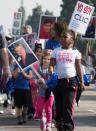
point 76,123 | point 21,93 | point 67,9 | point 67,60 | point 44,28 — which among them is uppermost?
point 67,60

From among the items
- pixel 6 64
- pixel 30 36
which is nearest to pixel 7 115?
pixel 30 36

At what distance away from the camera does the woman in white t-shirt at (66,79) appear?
35.0ft

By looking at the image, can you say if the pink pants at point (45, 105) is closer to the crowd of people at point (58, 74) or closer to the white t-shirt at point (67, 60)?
the crowd of people at point (58, 74)

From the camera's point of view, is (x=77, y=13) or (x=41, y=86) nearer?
(x=41, y=86)

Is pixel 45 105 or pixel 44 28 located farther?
pixel 44 28

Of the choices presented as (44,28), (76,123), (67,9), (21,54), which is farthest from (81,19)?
(67,9)

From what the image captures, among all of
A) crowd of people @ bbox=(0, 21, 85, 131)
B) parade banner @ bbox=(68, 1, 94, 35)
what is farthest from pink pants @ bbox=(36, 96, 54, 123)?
parade banner @ bbox=(68, 1, 94, 35)

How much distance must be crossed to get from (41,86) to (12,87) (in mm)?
2534

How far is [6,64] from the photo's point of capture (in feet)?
29.9

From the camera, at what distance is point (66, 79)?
10.8 meters

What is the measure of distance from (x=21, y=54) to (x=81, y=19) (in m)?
6.46

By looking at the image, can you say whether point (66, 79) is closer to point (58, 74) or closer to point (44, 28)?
point (58, 74)

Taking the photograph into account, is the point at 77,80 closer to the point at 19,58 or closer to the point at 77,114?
the point at 19,58

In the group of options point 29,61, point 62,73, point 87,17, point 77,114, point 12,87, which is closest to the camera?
point 62,73
